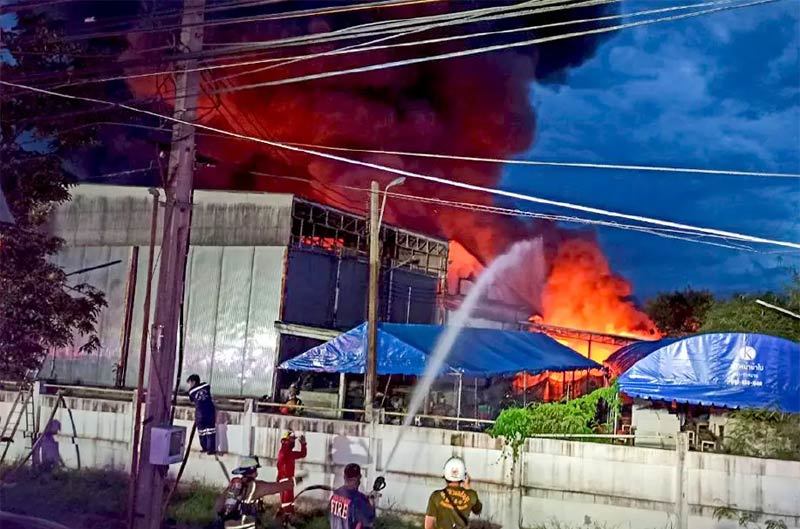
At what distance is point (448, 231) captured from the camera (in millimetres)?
37375

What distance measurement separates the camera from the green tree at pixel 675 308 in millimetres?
34531

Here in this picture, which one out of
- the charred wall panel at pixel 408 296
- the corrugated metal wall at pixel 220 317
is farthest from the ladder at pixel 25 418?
the charred wall panel at pixel 408 296

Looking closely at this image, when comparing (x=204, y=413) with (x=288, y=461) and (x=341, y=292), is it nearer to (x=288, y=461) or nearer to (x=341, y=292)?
(x=288, y=461)

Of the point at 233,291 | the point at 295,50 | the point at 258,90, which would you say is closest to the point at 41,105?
the point at 233,291

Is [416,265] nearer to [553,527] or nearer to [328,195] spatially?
[328,195]

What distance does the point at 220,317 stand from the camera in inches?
906

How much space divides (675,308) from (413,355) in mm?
23022

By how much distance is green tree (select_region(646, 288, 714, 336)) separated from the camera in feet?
113

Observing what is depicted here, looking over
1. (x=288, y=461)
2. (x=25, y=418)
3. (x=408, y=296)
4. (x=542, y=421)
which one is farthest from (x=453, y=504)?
(x=408, y=296)

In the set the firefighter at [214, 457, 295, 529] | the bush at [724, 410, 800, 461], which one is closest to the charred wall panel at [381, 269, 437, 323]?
the bush at [724, 410, 800, 461]

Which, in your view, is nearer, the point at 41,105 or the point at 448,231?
the point at 41,105

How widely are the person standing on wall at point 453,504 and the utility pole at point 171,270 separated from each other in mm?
3542

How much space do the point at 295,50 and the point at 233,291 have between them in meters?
14.3

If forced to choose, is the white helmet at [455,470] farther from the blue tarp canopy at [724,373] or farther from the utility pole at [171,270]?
the blue tarp canopy at [724,373]
